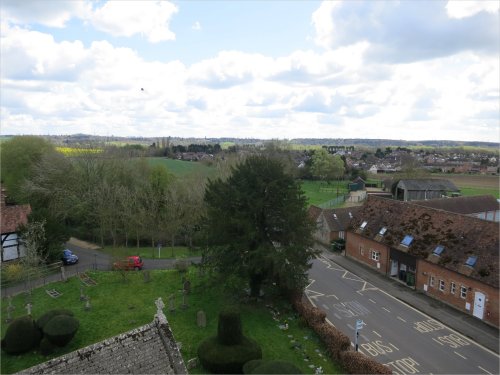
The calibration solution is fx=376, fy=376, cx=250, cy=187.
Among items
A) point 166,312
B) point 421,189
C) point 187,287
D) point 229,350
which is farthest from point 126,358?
point 421,189

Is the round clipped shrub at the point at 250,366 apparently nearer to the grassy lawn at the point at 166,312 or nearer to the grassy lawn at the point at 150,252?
the grassy lawn at the point at 166,312

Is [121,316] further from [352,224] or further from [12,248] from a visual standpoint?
[352,224]

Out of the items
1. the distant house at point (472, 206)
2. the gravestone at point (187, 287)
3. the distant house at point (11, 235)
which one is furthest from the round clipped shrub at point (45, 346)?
the distant house at point (472, 206)

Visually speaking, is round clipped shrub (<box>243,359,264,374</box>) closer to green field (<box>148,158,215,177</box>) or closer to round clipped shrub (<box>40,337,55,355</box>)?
round clipped shrub (<box>40,337,55,355</box>)

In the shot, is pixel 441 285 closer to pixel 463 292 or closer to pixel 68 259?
pixel 463 292

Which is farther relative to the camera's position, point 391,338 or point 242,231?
point 242,231

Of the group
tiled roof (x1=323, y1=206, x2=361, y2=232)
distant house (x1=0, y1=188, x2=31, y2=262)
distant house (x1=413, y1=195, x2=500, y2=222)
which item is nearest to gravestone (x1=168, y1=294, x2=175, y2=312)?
distant house (x1=0, y1=188, x2=31, y2=262)

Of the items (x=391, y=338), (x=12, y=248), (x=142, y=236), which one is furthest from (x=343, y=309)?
(x=12, y=248)
